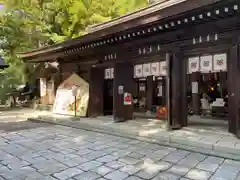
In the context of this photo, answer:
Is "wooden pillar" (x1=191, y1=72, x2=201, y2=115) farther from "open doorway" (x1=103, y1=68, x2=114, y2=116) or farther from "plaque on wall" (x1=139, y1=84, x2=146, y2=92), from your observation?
"open doorway" (x1=103, y1=68, x2=114, y2=116)

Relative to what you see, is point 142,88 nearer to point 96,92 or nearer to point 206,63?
point 96,92

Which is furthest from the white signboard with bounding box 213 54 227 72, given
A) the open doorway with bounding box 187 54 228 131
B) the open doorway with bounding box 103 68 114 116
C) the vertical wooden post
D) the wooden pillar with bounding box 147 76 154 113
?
the open doorway with bounding box 103 68 114 116

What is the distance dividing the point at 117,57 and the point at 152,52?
170 centimetres

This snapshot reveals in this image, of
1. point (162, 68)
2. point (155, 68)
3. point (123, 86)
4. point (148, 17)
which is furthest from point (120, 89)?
point (148, 17)

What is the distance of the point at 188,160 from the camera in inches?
182

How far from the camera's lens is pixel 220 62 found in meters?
6.59

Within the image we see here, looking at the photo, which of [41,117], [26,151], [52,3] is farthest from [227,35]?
[52,3]

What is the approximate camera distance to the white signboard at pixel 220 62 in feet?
21.4

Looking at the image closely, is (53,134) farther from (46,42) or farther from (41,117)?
(46,42)

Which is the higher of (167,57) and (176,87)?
(167,57)

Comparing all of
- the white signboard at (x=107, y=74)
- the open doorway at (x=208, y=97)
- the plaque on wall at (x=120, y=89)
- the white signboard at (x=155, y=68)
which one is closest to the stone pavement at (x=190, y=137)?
the plaque on wall at (x=120, y=89)

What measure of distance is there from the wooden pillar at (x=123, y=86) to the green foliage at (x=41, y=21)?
6742mm

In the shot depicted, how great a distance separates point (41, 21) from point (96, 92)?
29.8ft

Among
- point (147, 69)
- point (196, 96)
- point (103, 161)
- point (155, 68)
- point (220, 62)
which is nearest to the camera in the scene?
point (103, 161)
